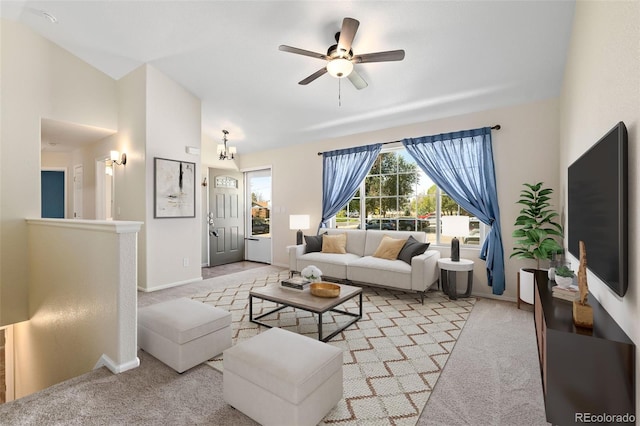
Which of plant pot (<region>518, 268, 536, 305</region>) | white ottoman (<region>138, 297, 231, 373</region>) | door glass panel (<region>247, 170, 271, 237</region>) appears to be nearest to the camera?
white ottoman (<region>138, 297, 231, 373</region>)

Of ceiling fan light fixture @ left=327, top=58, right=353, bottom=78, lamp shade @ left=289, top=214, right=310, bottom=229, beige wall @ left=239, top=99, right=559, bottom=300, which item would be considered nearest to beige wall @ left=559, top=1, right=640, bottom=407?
beige wall @ left=239, top=99, right=559, bottom=300

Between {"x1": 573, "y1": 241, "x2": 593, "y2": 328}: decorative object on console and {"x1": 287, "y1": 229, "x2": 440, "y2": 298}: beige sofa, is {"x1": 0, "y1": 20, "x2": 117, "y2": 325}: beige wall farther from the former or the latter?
{"x1": 573, "y1": 241, "x2": 593, "y2": 328}: decorative object on console

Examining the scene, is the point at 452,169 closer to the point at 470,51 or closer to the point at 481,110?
the point at 481,110

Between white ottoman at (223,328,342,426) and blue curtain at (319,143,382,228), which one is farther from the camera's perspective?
blue curtain at (319,143,382,228)

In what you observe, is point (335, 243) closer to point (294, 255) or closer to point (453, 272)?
point (294, 255)

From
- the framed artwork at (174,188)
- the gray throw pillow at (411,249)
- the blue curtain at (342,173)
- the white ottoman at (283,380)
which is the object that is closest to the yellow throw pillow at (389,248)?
the gray throw pillow at (411,249)

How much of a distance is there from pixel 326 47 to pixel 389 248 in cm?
276

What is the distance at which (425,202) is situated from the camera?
479 centimetres

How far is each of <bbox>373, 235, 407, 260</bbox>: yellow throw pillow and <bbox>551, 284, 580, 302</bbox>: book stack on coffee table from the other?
2.32 metres

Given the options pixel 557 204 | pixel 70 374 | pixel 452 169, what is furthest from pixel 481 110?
pixel 70 374

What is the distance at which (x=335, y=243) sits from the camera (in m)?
5.04

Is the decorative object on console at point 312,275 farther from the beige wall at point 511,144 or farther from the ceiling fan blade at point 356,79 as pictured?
the beige wall at point 511,144

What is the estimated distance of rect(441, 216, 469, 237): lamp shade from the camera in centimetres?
384

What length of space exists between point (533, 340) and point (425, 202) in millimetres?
2428
